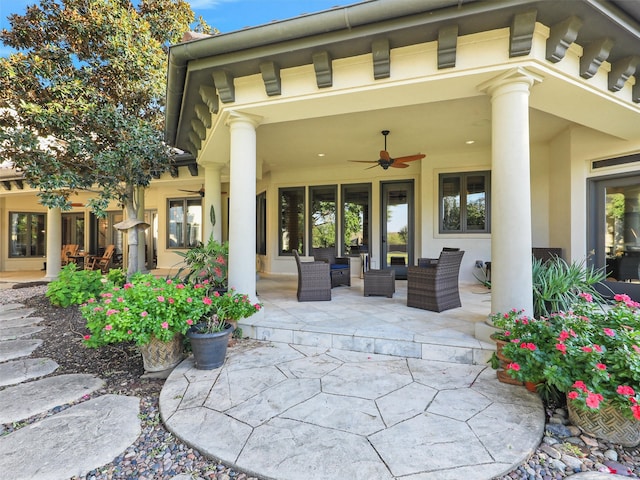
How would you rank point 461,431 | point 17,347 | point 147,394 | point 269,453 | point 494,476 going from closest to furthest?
point 494,476, point 269,453, point 461,431, point 147,394, point 17,347

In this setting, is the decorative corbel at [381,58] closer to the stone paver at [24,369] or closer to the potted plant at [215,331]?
the potted plant at [215,331]

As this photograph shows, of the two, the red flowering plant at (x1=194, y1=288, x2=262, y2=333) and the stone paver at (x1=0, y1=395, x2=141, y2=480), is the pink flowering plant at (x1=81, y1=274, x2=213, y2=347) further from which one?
the stone paver at (x1=0, y1=395, x2=141, y2=480)

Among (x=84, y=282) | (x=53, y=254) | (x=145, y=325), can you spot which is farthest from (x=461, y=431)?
(x=53, y=254)

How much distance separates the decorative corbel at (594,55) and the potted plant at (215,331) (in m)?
3.84

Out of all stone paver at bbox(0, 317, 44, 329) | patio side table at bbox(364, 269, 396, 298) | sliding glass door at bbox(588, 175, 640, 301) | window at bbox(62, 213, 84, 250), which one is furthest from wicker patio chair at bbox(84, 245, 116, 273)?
sliding glass door at bbox(588, 175, 640, 301)

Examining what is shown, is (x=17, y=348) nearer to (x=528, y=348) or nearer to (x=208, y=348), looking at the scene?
(x=208, y=348)

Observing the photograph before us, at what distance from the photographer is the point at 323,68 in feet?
9.54

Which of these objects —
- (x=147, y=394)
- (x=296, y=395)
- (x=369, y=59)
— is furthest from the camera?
(x=369, y=59)

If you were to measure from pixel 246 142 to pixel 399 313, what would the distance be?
2.79 metres

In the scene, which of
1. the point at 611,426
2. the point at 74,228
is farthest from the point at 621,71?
the point at 74,228

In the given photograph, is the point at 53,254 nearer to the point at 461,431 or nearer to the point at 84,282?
the point at 84,282

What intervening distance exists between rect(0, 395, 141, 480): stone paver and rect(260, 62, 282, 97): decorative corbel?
2998 mm

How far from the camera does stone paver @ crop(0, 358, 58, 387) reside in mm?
2689

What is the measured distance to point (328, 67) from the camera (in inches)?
114
